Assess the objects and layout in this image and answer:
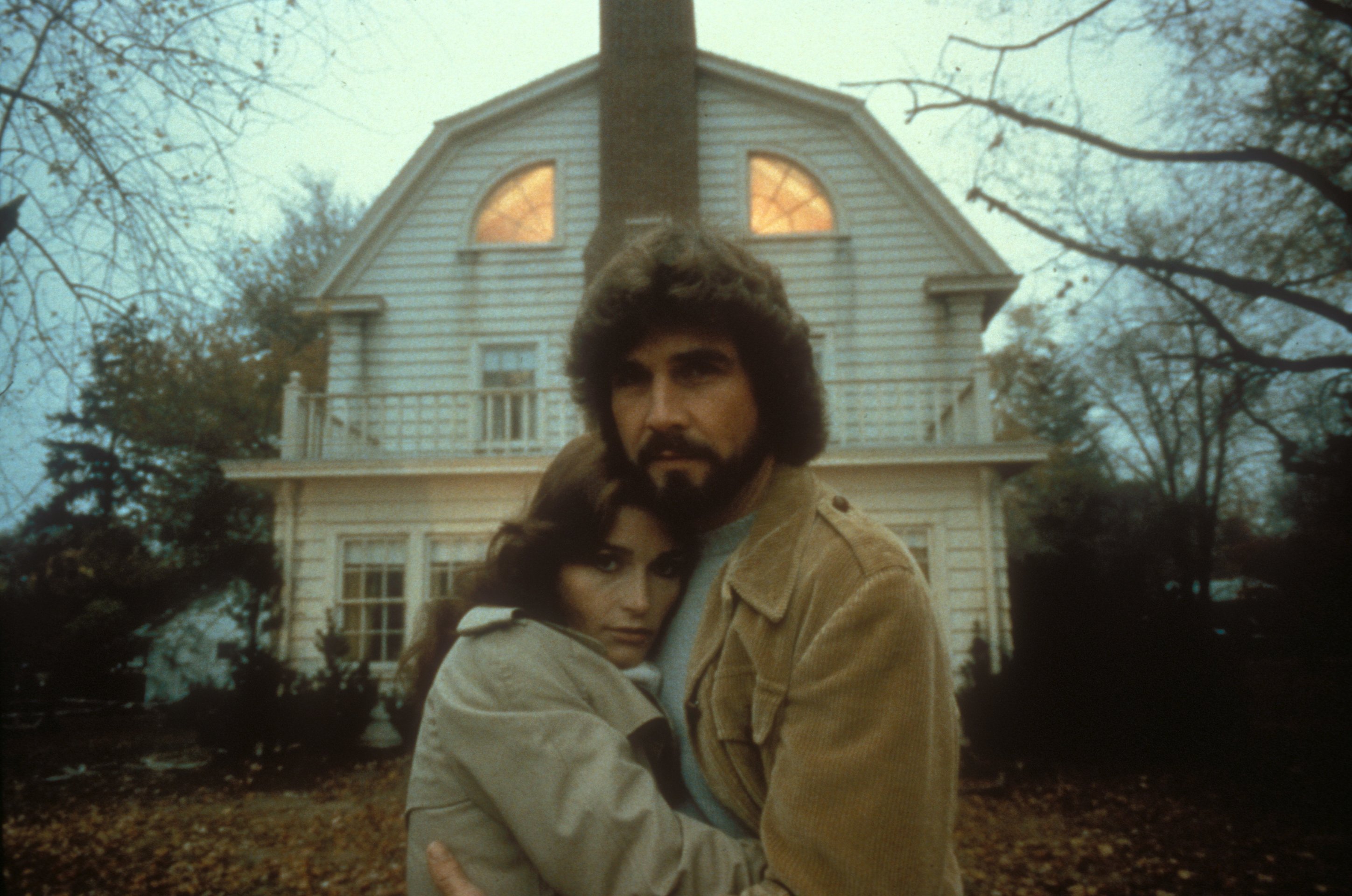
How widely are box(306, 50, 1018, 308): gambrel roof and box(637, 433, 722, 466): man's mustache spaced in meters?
6.97

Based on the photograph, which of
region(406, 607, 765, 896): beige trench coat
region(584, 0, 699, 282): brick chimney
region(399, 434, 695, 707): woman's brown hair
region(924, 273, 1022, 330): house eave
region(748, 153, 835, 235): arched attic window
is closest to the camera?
region(406, 607, 765, 896): beige trench coat

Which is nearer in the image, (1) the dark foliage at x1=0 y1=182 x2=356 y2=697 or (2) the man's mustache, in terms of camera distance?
(2) the man's mustache

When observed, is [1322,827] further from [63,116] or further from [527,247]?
[527,247]

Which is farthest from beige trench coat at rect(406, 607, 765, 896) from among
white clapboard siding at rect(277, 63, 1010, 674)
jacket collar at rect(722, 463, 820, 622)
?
white clapboard siding at rect(277, 63, 1010, 674)

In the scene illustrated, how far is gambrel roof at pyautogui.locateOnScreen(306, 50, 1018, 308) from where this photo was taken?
25.4 ft

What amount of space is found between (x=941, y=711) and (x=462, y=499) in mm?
6763

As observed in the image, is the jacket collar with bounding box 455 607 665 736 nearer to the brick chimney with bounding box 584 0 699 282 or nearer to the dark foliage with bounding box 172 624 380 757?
the dark foliage with bounding box 172 624 380 757

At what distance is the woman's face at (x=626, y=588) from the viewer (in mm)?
1611

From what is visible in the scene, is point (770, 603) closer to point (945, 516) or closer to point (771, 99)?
point (945, 516)

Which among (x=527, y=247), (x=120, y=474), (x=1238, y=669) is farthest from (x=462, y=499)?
(x=1238, y=669)

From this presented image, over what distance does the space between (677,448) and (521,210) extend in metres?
7.13

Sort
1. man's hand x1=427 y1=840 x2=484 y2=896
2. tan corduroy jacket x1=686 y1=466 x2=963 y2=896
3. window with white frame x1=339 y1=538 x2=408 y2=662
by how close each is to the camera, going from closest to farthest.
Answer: tan corduroy jacket x1=686 y1=466 x2=963 y2=896, man's hand x1=427 y1=840 x2=484 y2=896, window with white frame x1=339 y1=538 x2=408 y2=662

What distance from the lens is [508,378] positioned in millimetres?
7922

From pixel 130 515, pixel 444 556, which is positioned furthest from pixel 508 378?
pixel 130 515
